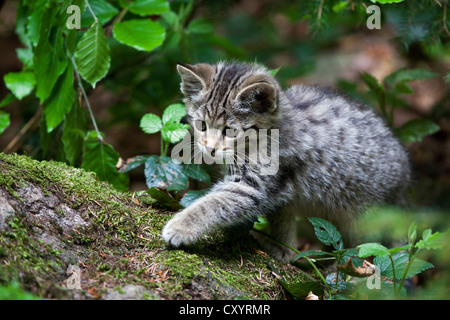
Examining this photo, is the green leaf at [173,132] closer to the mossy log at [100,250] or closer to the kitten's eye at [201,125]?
the kitten's eye at [201,125]

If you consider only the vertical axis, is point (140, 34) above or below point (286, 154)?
above

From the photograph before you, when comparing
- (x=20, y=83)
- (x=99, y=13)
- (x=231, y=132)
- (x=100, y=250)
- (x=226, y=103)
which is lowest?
(x=100, y=250)

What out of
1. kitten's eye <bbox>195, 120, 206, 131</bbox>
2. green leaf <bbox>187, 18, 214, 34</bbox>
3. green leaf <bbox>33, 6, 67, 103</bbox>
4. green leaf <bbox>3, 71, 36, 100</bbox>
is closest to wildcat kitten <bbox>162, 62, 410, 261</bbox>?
kitten's eye <bbox>195, 120, 206, 131</bbox>

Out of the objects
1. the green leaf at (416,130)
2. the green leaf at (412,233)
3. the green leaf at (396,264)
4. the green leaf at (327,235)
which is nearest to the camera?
the green leaf at (412,233)

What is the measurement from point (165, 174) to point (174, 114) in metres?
0.53

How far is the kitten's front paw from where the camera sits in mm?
2943

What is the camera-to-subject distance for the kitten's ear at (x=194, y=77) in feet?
11.7

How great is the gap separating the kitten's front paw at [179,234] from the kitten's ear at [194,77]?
4.00 ft

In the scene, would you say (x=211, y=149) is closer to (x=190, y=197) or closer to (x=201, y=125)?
(x=201, y=125)

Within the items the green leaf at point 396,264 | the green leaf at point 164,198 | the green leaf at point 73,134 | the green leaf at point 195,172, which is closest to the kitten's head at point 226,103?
the green leaf at point 195,172

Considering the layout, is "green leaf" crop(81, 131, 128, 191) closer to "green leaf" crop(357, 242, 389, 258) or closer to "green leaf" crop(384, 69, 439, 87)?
"green leaf" crop(357, 242, 389, 258)

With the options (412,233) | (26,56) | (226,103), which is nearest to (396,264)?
(412,233)

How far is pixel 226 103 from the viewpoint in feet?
11.5
